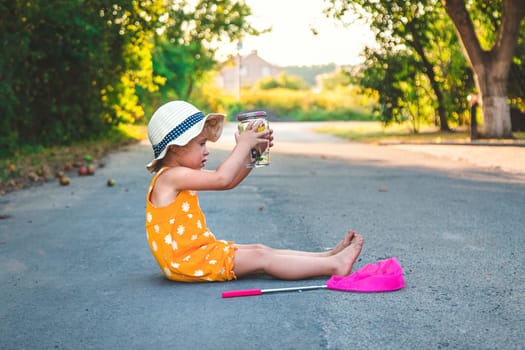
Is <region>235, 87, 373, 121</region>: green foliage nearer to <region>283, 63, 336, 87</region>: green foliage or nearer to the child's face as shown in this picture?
the child's face

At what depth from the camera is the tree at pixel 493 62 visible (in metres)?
18.4

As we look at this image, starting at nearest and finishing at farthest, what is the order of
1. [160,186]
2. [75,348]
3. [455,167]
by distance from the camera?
[75,348]
[160,186]
[455,167]

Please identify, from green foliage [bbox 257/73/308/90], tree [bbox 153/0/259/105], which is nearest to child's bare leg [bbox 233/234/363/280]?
tree [bbox 153/0/259/105]

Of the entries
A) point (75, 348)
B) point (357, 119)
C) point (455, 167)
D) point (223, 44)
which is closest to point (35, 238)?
point (75, 348)

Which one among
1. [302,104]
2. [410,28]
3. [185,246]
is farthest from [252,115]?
[302,104]

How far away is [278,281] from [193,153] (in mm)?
955

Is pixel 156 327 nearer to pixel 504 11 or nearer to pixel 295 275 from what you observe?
pixel 295 275

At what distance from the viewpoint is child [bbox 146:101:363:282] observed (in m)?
4.85

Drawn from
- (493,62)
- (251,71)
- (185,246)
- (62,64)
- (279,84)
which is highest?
(251,71)

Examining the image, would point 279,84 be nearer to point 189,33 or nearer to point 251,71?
point 251,71

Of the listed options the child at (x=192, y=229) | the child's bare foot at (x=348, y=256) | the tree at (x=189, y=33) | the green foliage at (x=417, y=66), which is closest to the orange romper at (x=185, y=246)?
the child at (x=192, y=229)

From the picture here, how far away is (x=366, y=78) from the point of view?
79.8 ft

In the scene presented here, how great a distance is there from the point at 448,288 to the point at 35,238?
3807mm

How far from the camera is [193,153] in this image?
16.2ft
